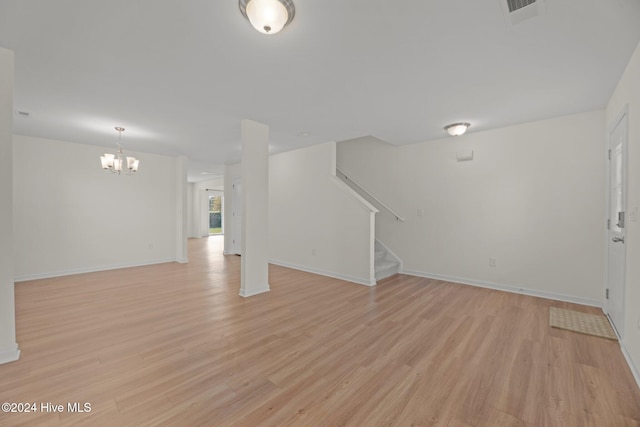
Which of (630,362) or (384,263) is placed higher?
(384,263)

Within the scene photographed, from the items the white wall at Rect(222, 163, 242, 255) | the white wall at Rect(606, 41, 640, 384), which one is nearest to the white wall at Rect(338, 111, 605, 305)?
the white wall at Rect(606, 41, 640, 384)

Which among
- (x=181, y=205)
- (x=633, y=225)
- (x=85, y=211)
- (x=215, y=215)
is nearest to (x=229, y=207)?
(x=181, y=205)

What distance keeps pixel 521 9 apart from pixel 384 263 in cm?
415

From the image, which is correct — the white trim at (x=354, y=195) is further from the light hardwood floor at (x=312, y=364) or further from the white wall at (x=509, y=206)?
the light hardwood floor at (x=312, y=364)

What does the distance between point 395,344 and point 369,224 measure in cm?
221

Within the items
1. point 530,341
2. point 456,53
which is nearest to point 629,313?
point 530,341

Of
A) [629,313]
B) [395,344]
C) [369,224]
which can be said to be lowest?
[395,344]

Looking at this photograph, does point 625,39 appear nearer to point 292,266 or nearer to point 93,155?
point 292,266

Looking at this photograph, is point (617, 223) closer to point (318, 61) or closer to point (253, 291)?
point (318, 61)

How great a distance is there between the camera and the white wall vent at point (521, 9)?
1.57m

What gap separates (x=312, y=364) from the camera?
A: 2.05 metres

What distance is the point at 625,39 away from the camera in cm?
190

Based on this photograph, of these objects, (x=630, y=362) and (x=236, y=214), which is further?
(x=236, y=214)

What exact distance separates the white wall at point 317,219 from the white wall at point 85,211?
8.73 ft
